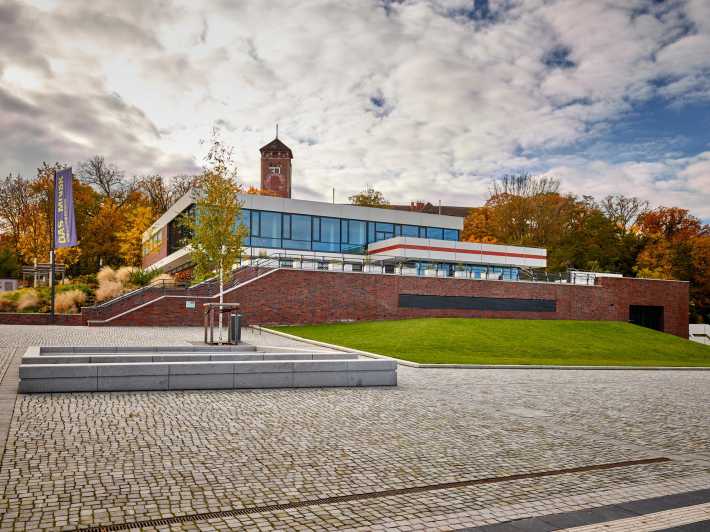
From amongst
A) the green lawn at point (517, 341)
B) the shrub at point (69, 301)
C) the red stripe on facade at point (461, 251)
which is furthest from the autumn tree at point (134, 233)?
the green lawn at point (517, 341)

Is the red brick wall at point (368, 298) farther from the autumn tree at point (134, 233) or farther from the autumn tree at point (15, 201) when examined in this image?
the autumn tree at point (15, 201)

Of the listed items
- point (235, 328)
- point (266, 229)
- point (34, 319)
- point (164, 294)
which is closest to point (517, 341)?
point (235, 328)

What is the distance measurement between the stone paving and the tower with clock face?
7212cm

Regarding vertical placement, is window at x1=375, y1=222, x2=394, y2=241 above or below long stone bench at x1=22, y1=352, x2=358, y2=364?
above

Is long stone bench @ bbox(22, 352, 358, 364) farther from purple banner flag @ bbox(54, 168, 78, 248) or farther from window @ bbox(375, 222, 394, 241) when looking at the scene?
window @ bbox(375, 222, 394, 241)

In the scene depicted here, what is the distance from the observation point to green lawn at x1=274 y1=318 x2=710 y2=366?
2497cm

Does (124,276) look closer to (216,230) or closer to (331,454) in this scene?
(216,230)

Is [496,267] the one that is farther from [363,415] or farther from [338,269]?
[363,415]

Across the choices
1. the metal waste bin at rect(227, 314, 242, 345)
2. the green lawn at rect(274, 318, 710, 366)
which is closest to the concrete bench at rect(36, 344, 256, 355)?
the metal waste bin at rect(227, 314, 242, 345)

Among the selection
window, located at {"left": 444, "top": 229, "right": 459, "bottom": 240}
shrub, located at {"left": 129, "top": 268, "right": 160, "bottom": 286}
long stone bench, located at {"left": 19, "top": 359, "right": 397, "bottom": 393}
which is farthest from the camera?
window, located at {"left": 444, "top": 229, "right": 459, "bottom": 240}

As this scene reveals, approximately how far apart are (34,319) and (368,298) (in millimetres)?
18255

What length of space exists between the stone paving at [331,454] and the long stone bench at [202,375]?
1.37ft

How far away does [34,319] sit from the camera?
96.3 ft

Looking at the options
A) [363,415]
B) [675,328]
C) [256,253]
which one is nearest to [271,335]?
[256,253]
